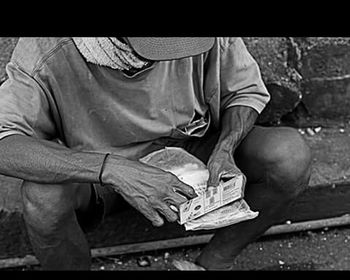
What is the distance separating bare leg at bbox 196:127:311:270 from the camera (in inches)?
88.4

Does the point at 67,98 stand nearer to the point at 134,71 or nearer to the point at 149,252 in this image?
the point at 134,71

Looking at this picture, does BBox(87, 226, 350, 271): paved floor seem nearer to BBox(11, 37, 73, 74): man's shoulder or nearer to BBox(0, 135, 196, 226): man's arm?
BBox(0, 135, 196, 226): man's arm

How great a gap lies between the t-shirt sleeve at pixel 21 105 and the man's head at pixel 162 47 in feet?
1.08

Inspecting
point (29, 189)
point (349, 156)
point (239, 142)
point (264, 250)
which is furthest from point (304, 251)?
point (29, 189)

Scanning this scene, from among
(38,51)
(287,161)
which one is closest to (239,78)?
(287,161)

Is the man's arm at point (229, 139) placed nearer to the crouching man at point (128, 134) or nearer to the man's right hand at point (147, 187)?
the crouching man at point (128, 134)

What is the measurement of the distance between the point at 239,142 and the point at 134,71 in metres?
0.44

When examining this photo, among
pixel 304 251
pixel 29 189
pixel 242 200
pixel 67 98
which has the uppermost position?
pixel 67 98

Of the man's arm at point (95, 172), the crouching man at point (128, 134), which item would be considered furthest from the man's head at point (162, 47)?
the man's arm at point (95, 172)

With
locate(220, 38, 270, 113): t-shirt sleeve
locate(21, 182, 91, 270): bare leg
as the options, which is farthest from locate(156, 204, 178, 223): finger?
locate(220, 38, 270, 113): t-shirt sleeve

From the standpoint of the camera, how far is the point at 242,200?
6.98 ft

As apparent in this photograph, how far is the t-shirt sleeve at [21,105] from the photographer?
204 cm

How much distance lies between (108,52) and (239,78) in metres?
0.53

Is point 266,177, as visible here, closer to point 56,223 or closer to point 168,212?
point 168,212
